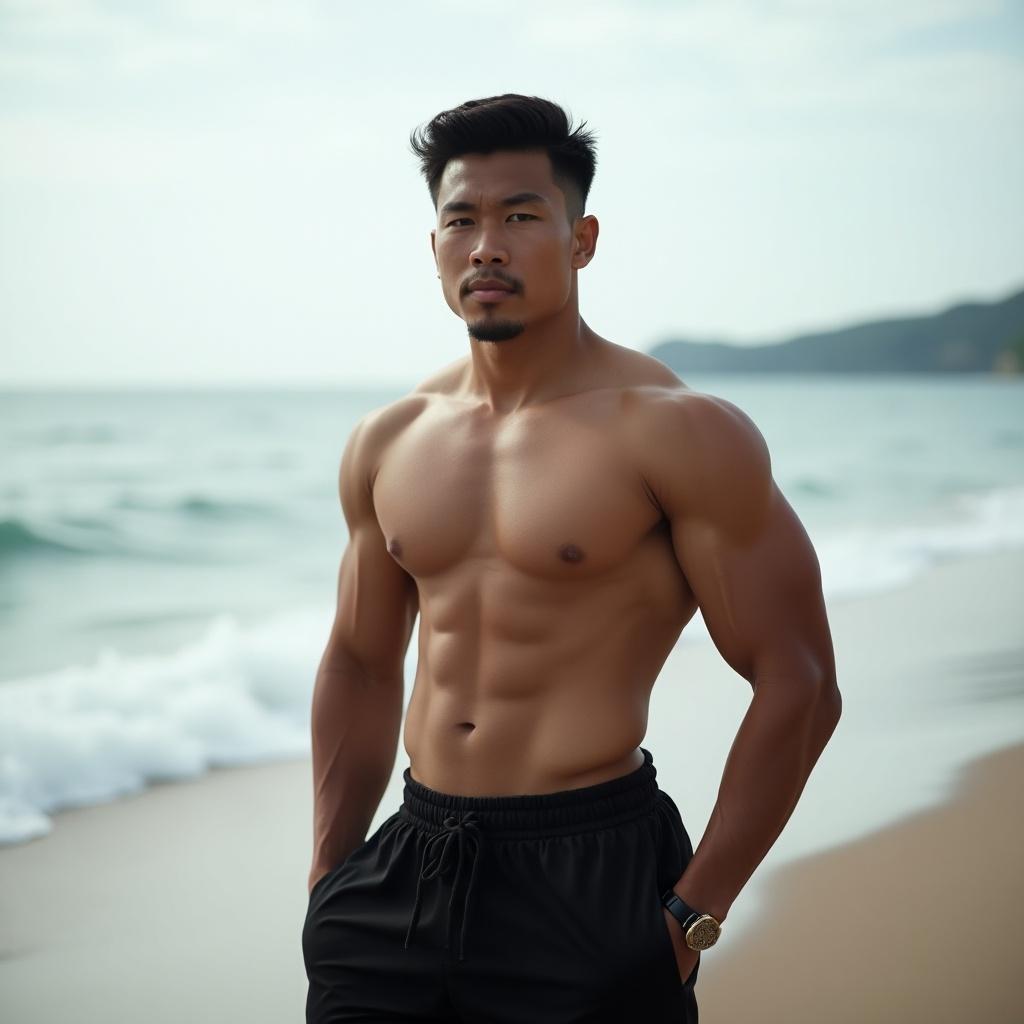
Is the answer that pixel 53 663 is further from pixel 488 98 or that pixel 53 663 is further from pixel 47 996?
pixel 488 98

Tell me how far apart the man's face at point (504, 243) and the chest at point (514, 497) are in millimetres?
148

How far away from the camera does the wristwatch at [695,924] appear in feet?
5.60

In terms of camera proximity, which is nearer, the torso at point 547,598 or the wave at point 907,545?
the torso at point 547,598

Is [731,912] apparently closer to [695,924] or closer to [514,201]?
[695,924]

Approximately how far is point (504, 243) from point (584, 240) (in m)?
0.16

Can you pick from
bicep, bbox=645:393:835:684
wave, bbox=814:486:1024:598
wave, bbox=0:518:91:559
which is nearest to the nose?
bicep, bbox=645:393:835:684

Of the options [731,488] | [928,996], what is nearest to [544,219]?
[731,488]

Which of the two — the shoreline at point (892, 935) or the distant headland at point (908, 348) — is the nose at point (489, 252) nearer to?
the shoreline at point (892, 935)

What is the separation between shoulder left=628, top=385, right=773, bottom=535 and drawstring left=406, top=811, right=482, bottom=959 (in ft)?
1.51

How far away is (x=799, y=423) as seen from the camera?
64.9ft

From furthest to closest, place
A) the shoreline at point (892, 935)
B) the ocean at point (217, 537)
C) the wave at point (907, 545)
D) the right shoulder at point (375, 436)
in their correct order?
the wave at point (907, 545) < the ocean at point (217, 537) < the shoreline at point (892, 935) < the right shoulder at point (375, 436)

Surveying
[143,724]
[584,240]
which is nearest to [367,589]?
[584,240]

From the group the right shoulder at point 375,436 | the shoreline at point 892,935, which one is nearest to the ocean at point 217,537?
the shoreline at point 892,935

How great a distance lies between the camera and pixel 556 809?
1.76 m
